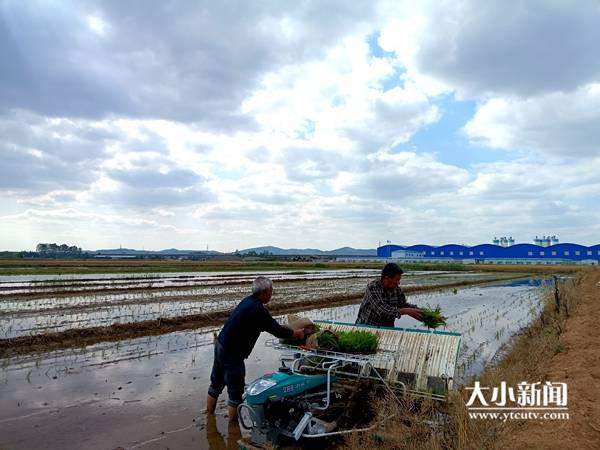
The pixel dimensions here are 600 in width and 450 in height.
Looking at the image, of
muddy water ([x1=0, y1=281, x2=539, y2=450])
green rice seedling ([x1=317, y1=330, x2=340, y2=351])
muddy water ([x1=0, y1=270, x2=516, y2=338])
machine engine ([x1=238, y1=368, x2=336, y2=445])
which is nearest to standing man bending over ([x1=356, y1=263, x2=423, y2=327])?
green rice seedling ([x1=317, y1=330, x2=340, y2=351])

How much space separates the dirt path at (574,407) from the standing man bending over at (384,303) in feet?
5.43

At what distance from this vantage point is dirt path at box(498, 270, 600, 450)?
381 centimetres

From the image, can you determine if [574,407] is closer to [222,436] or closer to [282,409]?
[282,409]

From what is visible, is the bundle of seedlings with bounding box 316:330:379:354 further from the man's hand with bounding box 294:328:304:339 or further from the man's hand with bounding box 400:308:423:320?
the man's hand with bounding box 400:308:423:320

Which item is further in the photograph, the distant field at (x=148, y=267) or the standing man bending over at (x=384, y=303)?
the distant field at (x=148, y=267)

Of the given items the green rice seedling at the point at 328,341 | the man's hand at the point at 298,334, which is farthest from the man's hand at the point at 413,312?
the man's hand at the point at 298,334

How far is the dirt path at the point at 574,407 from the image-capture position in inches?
150

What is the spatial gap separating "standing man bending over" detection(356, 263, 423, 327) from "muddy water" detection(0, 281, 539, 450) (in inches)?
82.4

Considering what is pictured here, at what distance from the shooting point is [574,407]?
460cm

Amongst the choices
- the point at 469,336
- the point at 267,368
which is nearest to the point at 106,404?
the point at 267,368

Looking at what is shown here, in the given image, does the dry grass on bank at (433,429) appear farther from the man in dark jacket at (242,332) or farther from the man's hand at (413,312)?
the man in dark jacket at (242,332)

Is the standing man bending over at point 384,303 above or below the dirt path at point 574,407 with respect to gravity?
above

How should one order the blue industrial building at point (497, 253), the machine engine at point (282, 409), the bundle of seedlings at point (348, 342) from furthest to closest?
the blue industrial building at point (497, 253) < the bundle of seedlings at point (348, 342) < the machine engine at point (282, 409)

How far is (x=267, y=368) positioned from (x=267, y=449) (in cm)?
406
